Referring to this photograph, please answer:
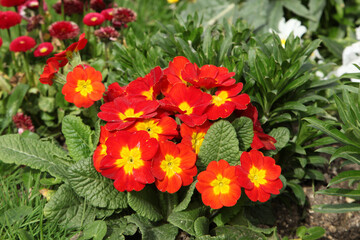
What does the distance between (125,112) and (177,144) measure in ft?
0.93

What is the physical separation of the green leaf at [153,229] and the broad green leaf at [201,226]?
14 cm

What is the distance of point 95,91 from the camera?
1.93m

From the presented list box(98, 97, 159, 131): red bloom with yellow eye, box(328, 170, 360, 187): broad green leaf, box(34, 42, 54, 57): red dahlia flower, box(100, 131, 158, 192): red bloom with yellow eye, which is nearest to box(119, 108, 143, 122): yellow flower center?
box(98, 97, 159, 131): red bloom with yellow eye

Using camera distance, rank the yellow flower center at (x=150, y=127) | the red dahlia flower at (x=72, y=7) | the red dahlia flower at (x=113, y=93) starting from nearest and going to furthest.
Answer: the yellow flower center at (x=150, y=127) < the red dahlia flower at (x=113, y=93) < the red dahlia flower at (x=72, y=7)

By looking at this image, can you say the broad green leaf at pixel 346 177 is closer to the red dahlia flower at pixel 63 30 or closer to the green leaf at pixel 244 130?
the green leaf at pixel 244 130

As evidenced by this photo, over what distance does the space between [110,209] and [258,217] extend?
0.84 meters

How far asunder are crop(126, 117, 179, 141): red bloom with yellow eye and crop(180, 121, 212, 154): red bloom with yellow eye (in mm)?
50

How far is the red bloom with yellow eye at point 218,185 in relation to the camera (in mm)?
1721

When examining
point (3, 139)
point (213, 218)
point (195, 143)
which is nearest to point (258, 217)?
point (213, 218)

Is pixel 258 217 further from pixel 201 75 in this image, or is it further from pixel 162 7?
pixel 162 7

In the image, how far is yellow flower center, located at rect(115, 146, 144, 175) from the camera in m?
1.71

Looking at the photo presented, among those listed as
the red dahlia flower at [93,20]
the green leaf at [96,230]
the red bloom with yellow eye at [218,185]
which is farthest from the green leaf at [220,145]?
the red dahlia flower at [93,20]

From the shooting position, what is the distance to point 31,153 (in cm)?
224

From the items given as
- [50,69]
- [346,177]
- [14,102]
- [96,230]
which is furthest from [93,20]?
[346,177]
